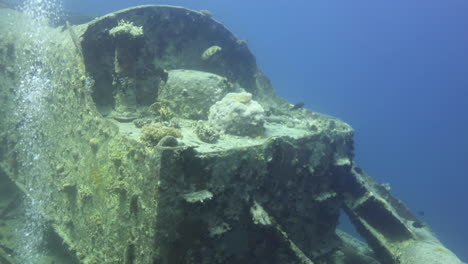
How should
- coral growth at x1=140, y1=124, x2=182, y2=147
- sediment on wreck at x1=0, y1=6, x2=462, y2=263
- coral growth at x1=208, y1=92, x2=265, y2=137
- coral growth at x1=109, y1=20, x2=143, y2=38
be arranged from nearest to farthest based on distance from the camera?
sediment on wreck at x1=0, y1=6, x2=462, y2=263 < coral growth at x1=140, y1=124, x2=182, y2=147 < coral growth at x1=208, y1=92, x2=265, y2=137 < coral growth at x1=109, y1=20, x2=143, y2=38

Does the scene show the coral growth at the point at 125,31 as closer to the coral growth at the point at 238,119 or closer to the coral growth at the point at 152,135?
the coral growth at the point at 238,119

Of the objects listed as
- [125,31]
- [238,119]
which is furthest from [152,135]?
[125,31]

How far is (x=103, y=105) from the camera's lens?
309 inches

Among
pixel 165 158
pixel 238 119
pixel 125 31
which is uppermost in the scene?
pixel 125 31

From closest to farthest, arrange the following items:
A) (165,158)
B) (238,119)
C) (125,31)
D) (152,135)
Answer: (165,158) → (152,135) → (238,119) → (125,31)

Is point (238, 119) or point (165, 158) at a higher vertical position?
point (238, 119)

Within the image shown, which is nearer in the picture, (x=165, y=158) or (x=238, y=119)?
(x=165, y=158)

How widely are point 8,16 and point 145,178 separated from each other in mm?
11882

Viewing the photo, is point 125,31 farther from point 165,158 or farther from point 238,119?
Result: point 165,158

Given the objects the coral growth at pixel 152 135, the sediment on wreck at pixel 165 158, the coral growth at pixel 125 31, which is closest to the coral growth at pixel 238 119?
the sediment on wreck at pixel 165 158

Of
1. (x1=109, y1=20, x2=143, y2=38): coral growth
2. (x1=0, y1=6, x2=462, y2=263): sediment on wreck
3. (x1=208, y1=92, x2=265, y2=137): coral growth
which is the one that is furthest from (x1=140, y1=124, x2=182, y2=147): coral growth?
(x1=109, y1=20, x2=143, y2=38): coral growth

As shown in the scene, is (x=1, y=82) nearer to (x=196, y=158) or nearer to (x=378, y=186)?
(x=196, y=158)

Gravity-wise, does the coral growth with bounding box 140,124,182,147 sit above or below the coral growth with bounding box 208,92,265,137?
below

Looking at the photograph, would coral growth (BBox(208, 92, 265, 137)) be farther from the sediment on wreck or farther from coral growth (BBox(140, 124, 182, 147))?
coral growth (BBox(140, 124, 182, 147))
